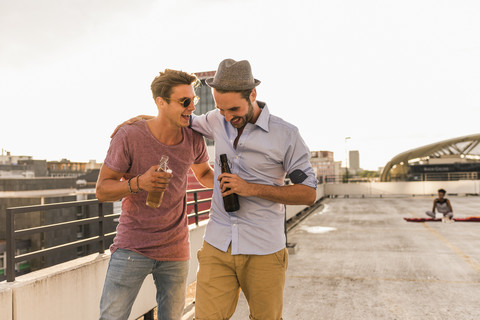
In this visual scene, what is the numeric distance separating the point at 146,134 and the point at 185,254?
0.92m

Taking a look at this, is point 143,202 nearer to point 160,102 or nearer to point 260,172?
point 160,102

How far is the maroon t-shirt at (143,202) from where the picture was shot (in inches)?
98.1

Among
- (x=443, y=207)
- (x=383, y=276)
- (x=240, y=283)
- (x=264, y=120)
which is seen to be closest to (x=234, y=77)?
(x=264, y=120)

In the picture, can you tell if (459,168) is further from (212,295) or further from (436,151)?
(212,295)

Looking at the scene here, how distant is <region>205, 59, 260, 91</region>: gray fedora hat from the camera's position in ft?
6.93

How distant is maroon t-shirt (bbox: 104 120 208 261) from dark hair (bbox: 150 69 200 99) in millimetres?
250

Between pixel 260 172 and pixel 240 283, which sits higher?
pixel 260 172

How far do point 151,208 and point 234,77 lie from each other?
1065 mm

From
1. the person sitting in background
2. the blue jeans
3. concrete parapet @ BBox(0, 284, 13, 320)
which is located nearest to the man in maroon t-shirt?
the blue jeans

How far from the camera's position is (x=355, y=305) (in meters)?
5.23

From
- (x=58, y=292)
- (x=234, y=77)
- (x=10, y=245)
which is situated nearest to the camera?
(x=234, y=77)

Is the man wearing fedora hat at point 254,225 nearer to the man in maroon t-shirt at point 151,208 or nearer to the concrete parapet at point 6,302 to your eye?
the man in maroon t-shirt at point 151,208

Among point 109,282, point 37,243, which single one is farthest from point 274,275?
point 37,243

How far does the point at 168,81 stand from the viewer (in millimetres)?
2541
